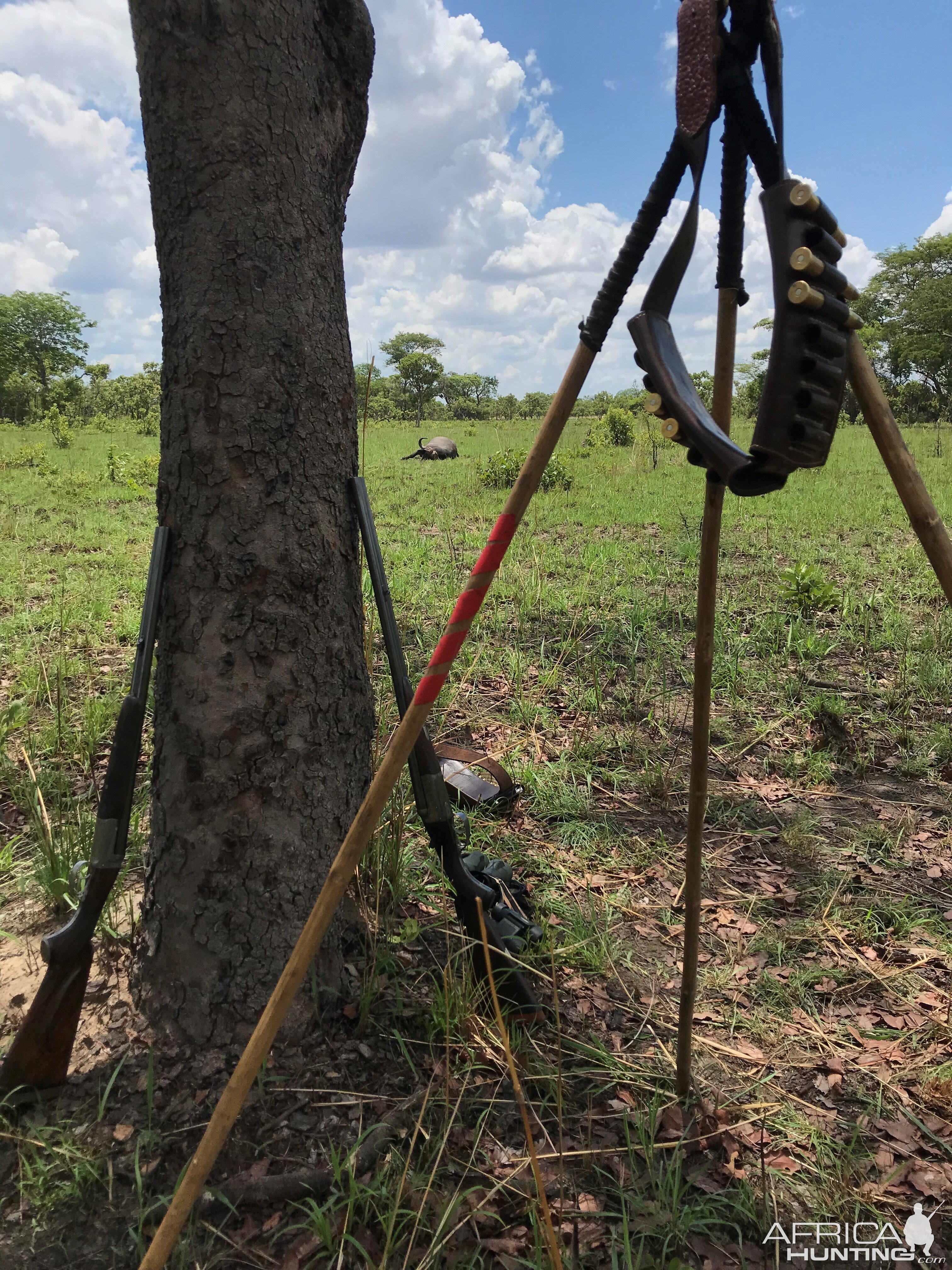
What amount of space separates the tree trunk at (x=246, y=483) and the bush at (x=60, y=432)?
13.6 meters

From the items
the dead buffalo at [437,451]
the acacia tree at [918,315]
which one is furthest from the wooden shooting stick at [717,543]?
the acacia tree at [918,315]

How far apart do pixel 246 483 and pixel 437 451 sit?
37.0 feet

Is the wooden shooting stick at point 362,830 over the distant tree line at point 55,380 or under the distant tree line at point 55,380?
under

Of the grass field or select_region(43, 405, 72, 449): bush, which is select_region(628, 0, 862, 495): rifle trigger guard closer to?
the grass field

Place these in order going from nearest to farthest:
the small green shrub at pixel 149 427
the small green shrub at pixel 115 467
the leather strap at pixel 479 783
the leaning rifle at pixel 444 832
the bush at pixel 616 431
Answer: the leaning rifle at pixel 444 832 < the leather strap at pixel 479 783 < the small green shrub at pixel 115 467 < the bush at pixel 616 431 < the small green shrub at pixel 149 427

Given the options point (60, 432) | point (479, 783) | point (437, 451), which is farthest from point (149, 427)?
point (479, 783)

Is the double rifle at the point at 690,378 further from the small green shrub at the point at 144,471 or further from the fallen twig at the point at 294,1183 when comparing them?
the small green shrub at the point at 144,471

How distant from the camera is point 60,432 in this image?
13320mm

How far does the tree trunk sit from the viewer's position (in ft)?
4.46

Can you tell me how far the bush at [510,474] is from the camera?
8328mm

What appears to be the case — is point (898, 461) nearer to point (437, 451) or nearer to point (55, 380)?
point (437, 451)

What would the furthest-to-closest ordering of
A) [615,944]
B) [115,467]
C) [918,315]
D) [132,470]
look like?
[918,315], [132,470], [115,467], [615,944]

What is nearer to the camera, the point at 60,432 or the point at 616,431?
the point at 60,432

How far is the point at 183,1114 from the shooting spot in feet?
4.47
